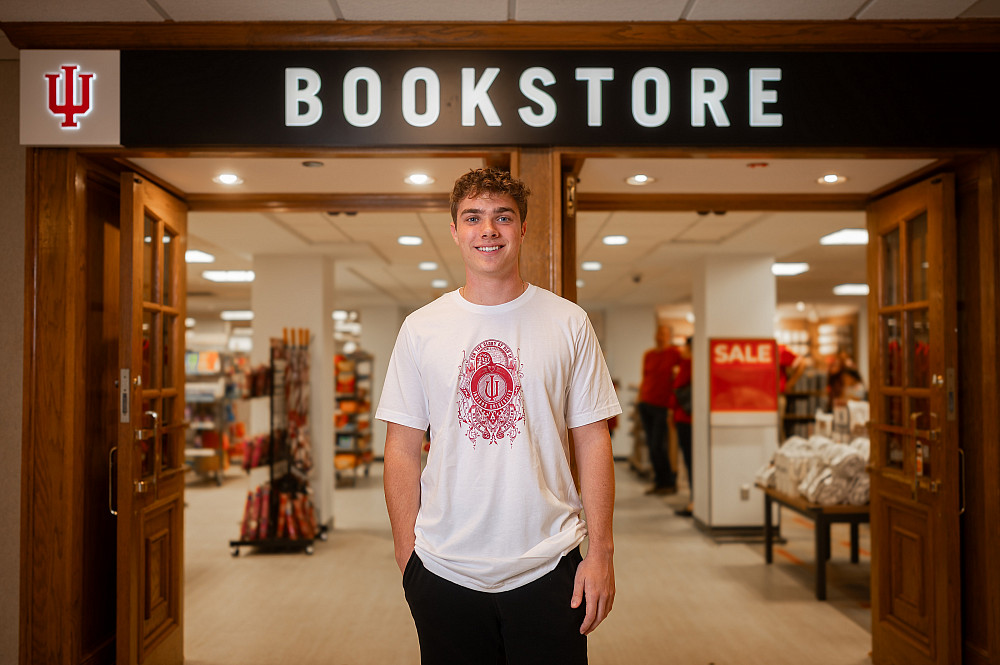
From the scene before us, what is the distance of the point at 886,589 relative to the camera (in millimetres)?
3631

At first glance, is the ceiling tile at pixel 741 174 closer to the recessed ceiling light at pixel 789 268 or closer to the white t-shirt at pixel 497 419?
the white t-shirt at pixel 497 419

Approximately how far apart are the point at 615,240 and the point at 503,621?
16.0ft

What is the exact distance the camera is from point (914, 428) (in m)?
3.34

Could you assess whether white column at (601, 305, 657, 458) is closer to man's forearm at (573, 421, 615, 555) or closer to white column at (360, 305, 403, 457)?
white column at (360, 305, 403, 457)

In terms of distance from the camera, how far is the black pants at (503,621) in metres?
1.64

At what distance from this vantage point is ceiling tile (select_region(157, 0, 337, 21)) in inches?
104

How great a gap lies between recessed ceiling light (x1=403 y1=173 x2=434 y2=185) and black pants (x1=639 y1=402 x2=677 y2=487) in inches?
227

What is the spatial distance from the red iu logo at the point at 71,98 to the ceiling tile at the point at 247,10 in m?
0.43

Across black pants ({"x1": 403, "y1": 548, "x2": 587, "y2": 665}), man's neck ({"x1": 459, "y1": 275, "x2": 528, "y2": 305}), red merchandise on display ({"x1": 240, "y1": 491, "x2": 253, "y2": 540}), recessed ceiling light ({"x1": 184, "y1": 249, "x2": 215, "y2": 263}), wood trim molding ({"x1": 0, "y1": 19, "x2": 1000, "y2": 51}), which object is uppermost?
wood trim molding ({"x1": 0, "y1": 19, "x2": 1000, "y2": 51})

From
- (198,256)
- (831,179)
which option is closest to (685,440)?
(831,179)

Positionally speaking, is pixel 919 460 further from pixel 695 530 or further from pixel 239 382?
pixel 239 382

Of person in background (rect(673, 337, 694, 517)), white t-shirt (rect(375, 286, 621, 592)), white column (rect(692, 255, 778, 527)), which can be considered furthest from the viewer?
person in background (rect(673, 337, 694, 517))

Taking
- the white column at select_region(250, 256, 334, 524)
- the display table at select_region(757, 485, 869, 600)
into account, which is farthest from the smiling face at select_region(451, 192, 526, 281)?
the white column at select_region(250, 256, 334, 524)

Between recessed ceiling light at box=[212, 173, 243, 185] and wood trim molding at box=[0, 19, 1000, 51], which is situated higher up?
wood trim molding at box=[0, 19, 1000, 51]
